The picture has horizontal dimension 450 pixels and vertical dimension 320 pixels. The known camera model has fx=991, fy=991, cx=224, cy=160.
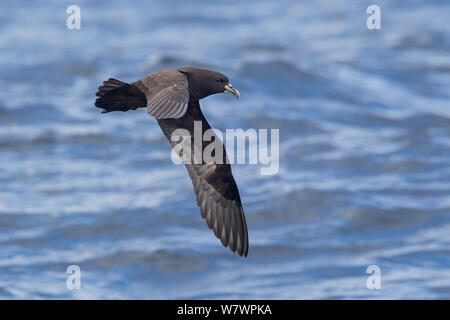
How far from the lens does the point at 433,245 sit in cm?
1728

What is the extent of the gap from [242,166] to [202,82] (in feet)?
37.7

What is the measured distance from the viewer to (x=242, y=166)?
20.4 m

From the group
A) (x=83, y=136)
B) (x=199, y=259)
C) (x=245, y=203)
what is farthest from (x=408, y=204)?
(x=83, y=136)

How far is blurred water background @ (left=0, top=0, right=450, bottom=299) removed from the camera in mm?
16641

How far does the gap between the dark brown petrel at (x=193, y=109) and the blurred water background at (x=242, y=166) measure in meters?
5.68

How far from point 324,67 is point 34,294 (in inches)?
467

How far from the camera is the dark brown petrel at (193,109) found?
814 cm
